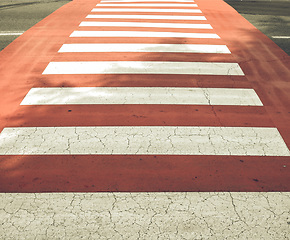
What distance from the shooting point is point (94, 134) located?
417 cm

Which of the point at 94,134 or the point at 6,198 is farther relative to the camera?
the point at 94,134

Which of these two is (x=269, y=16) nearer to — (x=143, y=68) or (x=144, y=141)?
(x=143, y=68)

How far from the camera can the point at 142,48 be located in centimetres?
705

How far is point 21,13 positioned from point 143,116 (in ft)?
23.6

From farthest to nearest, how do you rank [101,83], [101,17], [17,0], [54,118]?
[17,0] < [101,17] < [101,83] < [54,118]

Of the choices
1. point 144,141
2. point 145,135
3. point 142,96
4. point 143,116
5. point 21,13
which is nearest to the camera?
point 144,141

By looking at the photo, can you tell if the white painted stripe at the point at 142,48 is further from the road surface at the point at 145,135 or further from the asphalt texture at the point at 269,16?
the asphalt texture at the point at 269,16

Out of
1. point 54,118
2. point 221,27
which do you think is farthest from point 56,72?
point 221,27

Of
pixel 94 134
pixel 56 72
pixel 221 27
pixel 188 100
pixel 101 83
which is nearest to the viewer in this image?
pixel 94 134

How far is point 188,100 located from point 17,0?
9.58 meters

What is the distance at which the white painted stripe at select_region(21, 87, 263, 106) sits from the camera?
495 cm

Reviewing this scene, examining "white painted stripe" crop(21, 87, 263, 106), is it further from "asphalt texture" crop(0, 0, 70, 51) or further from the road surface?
"asphalt texture" crop(0, 0, 70, 51)

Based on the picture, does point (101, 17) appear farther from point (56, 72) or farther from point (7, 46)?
point (56, 72)

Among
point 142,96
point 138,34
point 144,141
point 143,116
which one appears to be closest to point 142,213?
point 144,141
